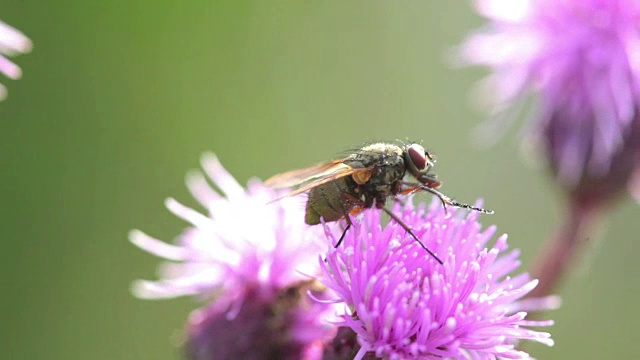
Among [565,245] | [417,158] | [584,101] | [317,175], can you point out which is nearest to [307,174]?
[317,175]

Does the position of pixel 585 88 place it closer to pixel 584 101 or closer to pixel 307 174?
pixel 584 101

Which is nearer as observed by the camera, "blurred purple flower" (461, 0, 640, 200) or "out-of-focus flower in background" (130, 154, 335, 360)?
"out-of-focus flower in background" (130, 154, 335, 360)

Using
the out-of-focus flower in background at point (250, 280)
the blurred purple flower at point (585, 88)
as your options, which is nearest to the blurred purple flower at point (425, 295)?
the out-of-focus flower in background at point (250, 280)

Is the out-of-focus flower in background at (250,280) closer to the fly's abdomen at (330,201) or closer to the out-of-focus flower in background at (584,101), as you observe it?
the fly's abdomen at (330,201)

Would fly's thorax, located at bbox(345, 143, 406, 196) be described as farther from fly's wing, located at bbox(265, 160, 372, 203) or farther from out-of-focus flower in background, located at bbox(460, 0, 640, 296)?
out-of-focus flower in background, located at bbox(460, 0, 640, 296)

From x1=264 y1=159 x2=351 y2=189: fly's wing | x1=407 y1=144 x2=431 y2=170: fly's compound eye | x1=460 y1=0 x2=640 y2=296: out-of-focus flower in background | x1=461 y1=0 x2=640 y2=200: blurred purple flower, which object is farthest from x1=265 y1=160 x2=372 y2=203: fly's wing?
x1=461 y1=0 x2=640 y2=200: blurred purple flower

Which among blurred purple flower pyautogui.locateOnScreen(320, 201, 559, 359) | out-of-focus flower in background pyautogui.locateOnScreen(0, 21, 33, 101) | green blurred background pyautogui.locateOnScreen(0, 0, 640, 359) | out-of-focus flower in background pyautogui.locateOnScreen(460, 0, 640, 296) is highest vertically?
green blurred background pyautogui.locateOnScreen(0, 0, 640, 359)

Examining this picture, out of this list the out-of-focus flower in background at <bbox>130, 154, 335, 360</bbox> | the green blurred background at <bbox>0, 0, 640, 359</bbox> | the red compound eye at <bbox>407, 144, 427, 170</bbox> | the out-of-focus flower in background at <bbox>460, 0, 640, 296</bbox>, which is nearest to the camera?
the red compound eye at <bbox>407, 144, 427, 170</bbox>
